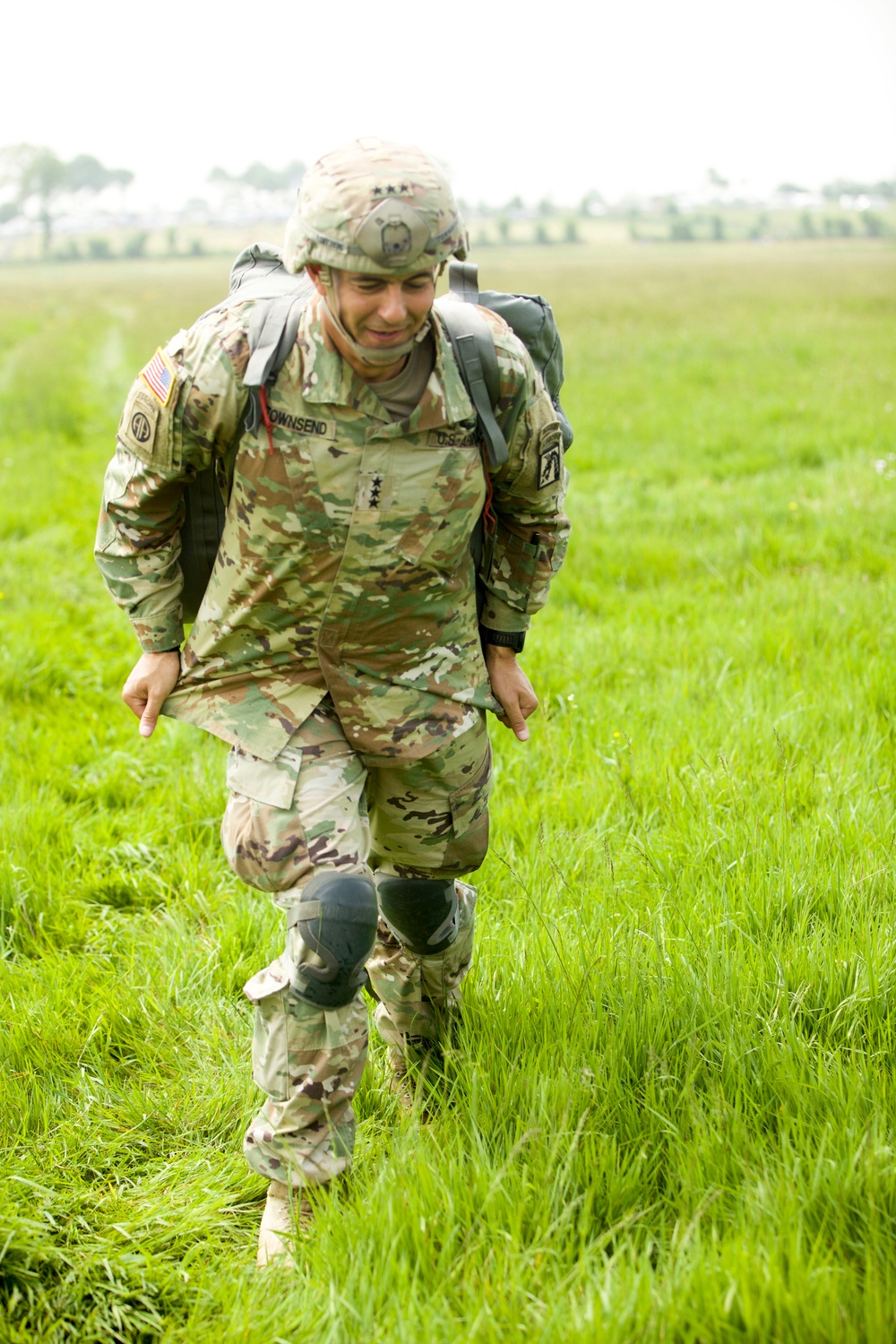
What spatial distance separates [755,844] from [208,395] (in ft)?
6.32

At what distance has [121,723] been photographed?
473 cm

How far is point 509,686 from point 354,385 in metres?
0.87

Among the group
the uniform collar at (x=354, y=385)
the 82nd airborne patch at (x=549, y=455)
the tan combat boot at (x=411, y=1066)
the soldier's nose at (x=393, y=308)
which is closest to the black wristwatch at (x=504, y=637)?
the 82nd airborne patch at (x=549, y=455)

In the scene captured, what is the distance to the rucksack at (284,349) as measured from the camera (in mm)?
2217

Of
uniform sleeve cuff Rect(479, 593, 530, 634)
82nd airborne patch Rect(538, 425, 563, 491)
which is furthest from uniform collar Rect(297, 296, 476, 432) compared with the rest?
uniform sleeve cuff Rect(479, 593, 530, 634)

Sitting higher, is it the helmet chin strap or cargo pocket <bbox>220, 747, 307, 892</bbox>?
the helmet chin strap

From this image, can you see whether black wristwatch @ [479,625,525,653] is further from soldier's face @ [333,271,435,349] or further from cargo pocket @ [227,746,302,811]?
soldier's face @ [333,271,435,349]

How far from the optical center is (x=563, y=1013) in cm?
260

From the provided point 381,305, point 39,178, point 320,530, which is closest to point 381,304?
point 381,305

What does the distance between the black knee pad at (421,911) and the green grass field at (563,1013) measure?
0.21 meters

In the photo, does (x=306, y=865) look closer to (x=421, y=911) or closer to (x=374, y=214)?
(x=421, y=911)

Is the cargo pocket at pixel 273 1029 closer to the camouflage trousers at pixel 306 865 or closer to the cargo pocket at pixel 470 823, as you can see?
the camouflage trousers at pixel 306 865

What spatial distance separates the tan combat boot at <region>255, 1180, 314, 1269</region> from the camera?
7.09 ft

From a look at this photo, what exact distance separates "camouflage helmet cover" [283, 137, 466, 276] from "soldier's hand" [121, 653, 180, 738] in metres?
0.88
